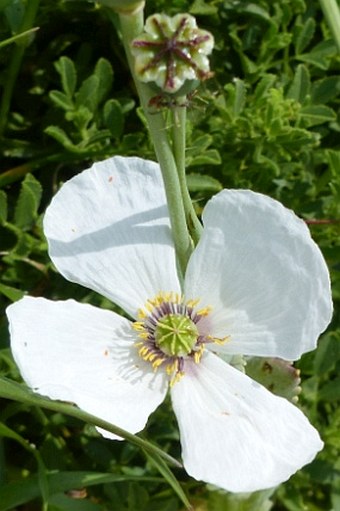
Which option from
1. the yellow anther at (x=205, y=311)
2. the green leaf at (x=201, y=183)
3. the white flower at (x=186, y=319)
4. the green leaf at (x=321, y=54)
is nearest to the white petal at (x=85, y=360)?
the white flower at (x=186, y=319)

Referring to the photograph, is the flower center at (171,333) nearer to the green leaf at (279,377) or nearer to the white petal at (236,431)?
the white petal at (236,431)

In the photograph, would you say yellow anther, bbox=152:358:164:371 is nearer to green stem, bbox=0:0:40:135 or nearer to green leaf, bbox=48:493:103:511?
green leaf, bbox=48:493:103:511

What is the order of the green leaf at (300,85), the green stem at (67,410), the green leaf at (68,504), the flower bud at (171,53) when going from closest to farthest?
1. the flower bud at (171,53)
2. the green stem at (67,410)
3. the green leaf at (68,504)
4. the green leaf at (300,85)

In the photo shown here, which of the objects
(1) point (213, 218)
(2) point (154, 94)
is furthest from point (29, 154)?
(2) point (154, 94)

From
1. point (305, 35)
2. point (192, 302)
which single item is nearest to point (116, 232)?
point (192, 302)

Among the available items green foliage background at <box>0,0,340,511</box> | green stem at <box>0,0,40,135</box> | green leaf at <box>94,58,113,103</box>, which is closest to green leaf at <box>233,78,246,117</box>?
green foliage background at <box>0,0,340,511</box>

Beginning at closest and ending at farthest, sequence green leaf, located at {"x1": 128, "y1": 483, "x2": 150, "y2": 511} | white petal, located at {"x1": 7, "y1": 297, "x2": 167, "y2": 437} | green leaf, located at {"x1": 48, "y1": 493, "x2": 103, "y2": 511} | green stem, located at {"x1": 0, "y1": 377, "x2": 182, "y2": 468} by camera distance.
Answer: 1. green stem, located at {"x1": 0, "y1": 377, "x2": 182, "y2": 468}
2. white petal, located at {"x1": 7, "y1": 297, "x2": 167, "y2": 437}
3. green leaf, located at {"x1": 48, "y1": 493, "x2": 103, "y2": 511}
4. green leaf, located at {"x1": 128, "y1": 483, "x2": 150, "y2": 511}

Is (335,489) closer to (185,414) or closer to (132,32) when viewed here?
(185,414)
